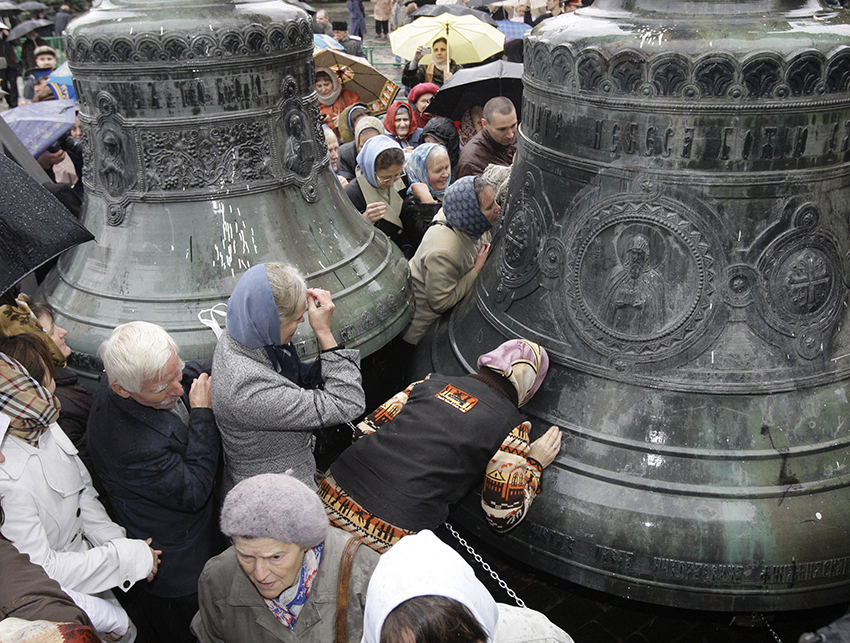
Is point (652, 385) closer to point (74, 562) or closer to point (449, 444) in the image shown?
point (449, 444)

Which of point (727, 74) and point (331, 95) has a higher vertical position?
point (727, 74)

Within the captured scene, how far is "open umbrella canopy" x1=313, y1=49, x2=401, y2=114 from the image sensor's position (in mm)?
6922

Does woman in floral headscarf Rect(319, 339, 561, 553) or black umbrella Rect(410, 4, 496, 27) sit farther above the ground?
black umbrella Rect(410, 4, 496, 27)

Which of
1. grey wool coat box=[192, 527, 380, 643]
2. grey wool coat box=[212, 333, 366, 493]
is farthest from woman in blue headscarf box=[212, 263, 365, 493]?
grey wool coat box=[192, 527, 380, 643]

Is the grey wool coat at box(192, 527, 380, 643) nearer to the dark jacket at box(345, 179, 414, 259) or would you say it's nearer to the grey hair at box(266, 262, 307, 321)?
the grey hair at box(266, 262, 307, 321)

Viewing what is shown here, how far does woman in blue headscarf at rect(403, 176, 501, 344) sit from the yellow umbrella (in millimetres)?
5302

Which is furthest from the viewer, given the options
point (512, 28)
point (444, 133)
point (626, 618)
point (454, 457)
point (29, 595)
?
point (512, 28)

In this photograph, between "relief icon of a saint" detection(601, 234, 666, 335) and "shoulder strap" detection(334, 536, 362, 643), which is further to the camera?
"relief icon of a saint" detection(601, 234, 666, 335)

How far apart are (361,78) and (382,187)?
3.37 meters

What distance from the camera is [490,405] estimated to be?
2.20m

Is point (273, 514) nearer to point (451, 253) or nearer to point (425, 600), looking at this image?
point (425, 600)

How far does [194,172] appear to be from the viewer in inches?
104

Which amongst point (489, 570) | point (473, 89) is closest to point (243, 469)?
point (489, 570)

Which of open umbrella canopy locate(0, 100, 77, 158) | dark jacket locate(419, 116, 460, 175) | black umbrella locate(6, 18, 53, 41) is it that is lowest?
dark jacket locate(419, 116, 460, 175)
